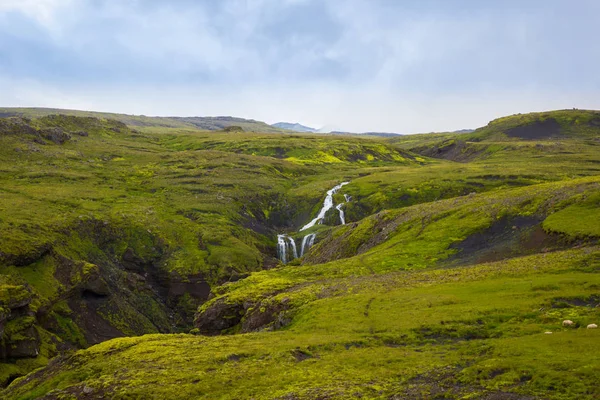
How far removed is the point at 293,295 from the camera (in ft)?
161

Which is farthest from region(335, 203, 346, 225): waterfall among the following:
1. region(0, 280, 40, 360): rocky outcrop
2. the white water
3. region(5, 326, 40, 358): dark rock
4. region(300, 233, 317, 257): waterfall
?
region(5, 326, 40, 358): dark rock

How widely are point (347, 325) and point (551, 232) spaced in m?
32.6

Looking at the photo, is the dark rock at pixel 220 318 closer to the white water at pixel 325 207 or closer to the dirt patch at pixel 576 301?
the dirt patch at pixel 576 301

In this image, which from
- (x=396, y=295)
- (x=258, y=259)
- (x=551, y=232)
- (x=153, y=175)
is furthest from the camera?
(x=153, y=175)

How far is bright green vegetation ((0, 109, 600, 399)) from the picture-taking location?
2620 cm

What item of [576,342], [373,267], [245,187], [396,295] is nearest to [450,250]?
[373,267]

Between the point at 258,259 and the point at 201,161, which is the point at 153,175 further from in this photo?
the point at 258,259

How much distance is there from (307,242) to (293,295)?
2578 inches

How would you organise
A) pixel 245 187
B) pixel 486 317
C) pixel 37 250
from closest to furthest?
pixel 486 317, pixel 37 250, pixel 245 187

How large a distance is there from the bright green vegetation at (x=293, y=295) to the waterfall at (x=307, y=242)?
7.11 ft

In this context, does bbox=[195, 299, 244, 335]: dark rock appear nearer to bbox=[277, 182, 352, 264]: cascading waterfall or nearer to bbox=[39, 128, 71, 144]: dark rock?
bbox=[277, 182, 352, 264]: cascading waterfall

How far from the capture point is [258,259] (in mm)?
103562

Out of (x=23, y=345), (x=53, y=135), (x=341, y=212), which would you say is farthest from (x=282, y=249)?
(x=53, y=135)

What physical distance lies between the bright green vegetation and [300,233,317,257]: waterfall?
7.11 feet
